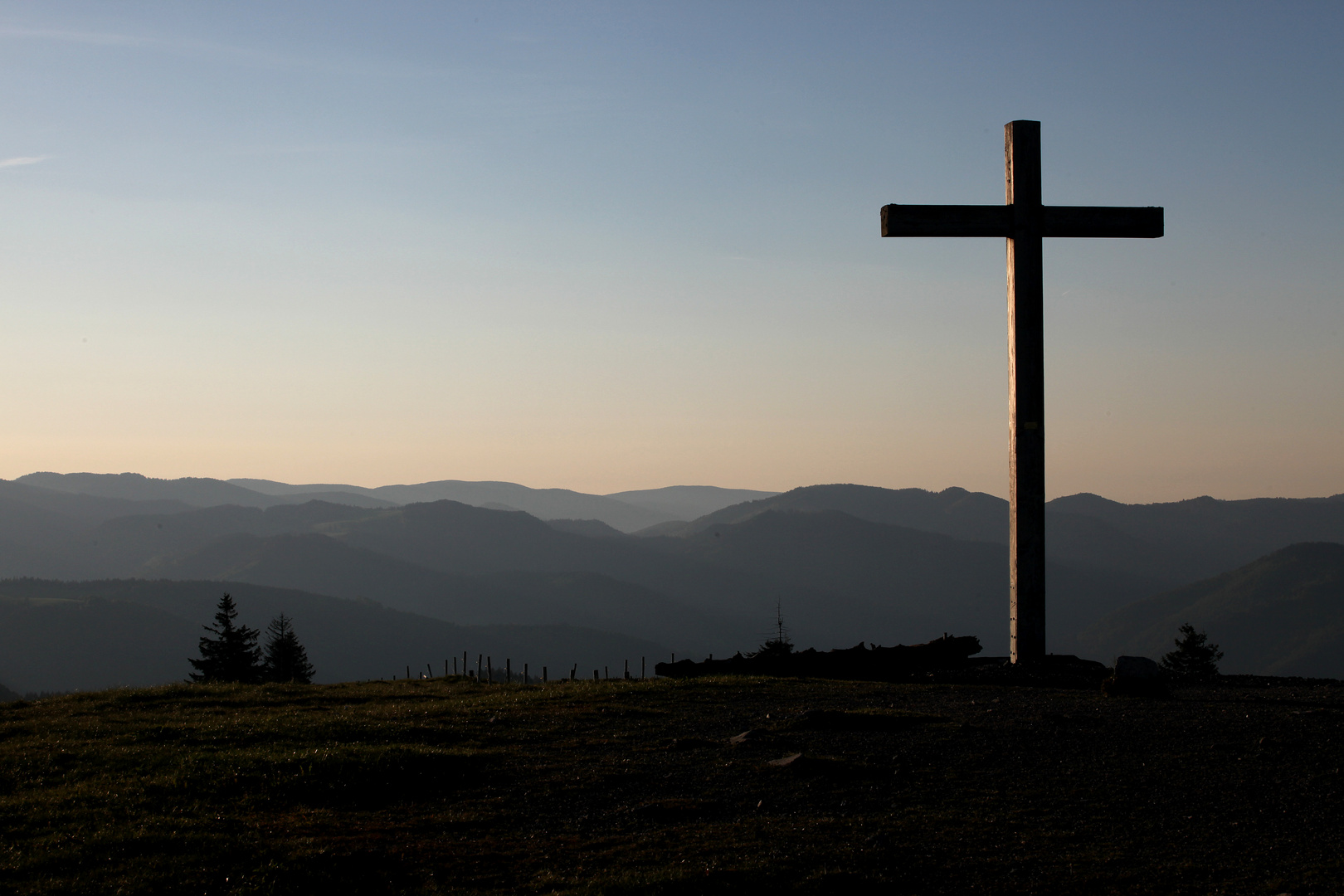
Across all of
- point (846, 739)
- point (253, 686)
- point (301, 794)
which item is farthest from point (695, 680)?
point (253, 686)

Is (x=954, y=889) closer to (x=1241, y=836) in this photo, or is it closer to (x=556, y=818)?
(x=1241, y=836)

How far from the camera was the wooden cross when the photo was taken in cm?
1520

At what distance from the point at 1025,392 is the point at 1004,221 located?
2589 mm

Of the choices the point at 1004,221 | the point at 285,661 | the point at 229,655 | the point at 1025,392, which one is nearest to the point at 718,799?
the point at 1025,392

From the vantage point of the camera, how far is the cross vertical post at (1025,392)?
1516cm

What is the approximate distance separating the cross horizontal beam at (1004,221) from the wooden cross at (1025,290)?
12 mm

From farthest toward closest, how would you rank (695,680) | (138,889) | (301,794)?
(695,680), (301,794), (138,889)

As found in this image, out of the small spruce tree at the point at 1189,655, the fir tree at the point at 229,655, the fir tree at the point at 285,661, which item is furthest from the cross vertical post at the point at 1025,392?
the fir tree at the point at 285,661

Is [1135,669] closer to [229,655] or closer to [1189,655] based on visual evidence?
[229,655]

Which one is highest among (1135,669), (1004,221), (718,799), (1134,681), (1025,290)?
(1004,221)

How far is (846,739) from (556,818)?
3.66 metres

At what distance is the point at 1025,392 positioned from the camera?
1526 centimetres

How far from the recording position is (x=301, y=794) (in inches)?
413

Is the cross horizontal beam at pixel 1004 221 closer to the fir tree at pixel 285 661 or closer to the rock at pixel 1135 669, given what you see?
the rock at pixel 1135 669
